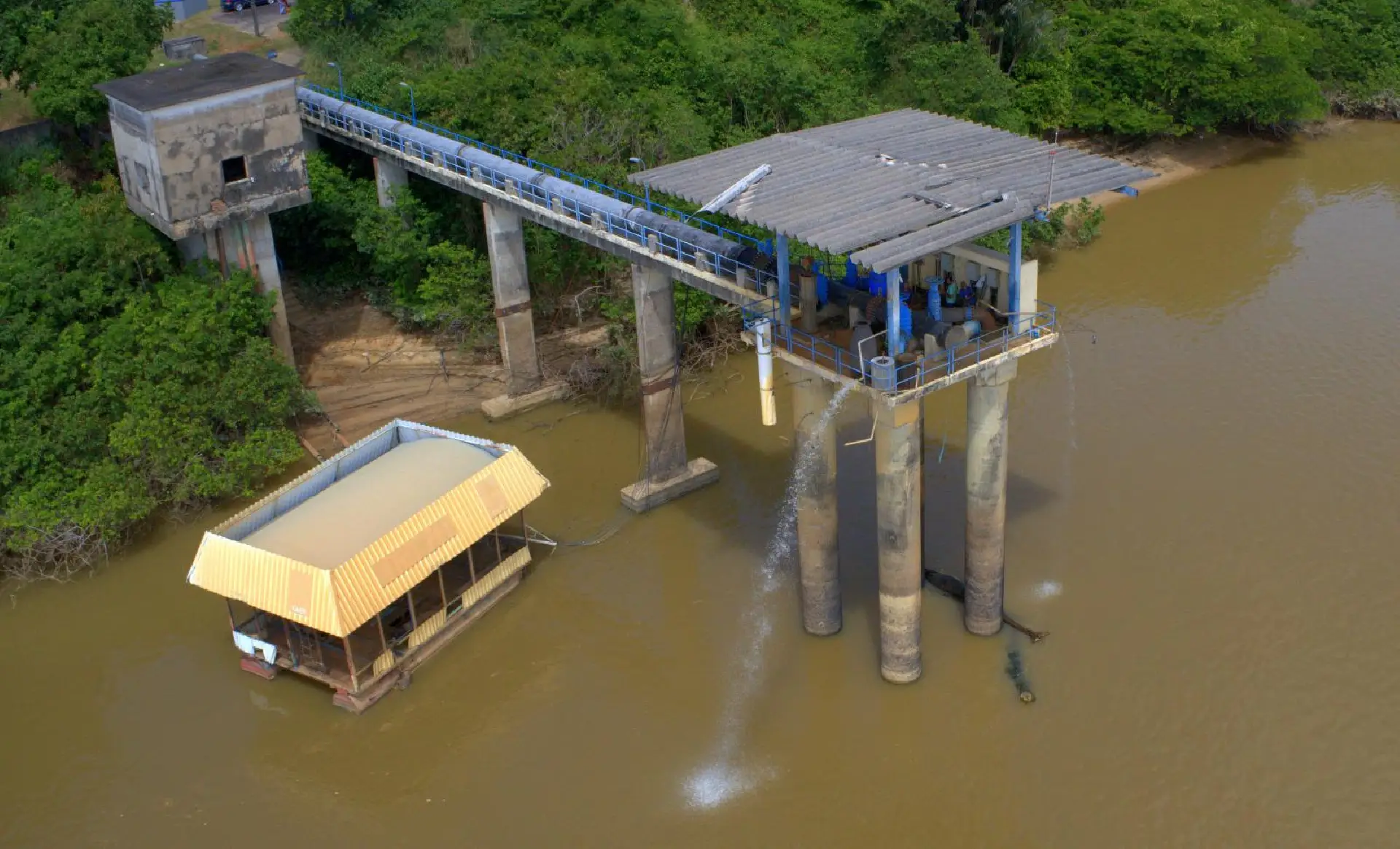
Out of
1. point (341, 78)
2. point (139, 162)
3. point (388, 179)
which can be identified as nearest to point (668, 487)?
point (388, 179)

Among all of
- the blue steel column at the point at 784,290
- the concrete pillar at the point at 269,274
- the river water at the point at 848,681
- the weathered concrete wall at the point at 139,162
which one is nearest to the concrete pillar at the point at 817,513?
the river water at the point at 848,681

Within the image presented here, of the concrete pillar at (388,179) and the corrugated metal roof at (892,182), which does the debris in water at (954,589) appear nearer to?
the corrugated metal roof at (892,182)

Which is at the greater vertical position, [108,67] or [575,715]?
[108,67]

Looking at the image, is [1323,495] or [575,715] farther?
[1323,495]

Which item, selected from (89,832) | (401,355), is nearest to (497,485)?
(89,832)

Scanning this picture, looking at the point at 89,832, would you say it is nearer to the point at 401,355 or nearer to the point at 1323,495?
the point at 401,355

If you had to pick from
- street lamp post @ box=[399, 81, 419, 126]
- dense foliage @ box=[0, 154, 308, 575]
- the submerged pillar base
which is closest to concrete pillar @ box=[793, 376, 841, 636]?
the submerged pillar base

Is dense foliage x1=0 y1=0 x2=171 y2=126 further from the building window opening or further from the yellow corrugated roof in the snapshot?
the yellow corrugated roof
